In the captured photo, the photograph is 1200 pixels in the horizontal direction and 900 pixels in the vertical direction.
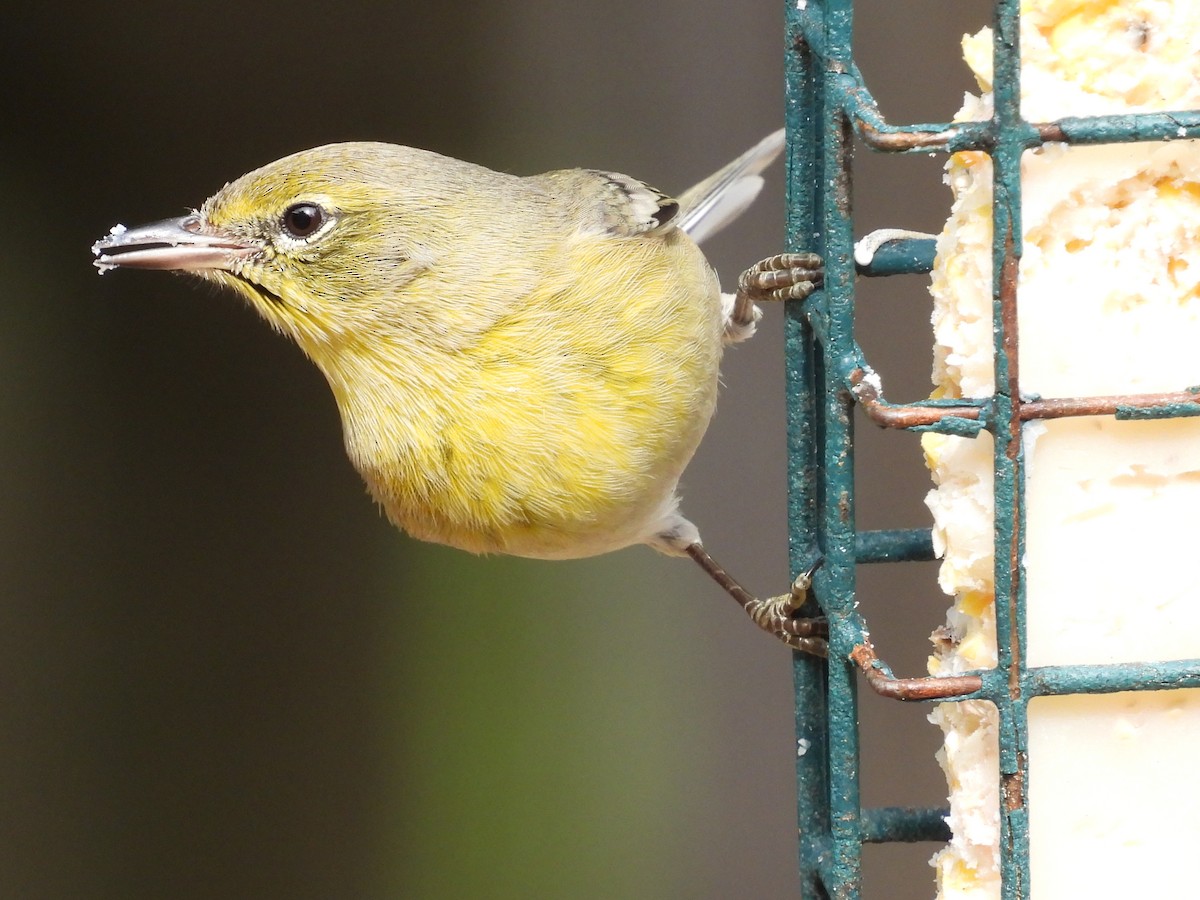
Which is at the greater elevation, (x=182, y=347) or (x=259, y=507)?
(x=182, y=347)

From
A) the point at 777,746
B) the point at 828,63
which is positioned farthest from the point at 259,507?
the point at 828,63

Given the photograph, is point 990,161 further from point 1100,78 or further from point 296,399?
point 296,399

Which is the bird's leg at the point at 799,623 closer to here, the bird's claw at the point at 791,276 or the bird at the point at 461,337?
the bird at the point at 461,337

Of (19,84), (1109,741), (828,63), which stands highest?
(19,84)

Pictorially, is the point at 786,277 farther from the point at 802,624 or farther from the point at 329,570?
the point at 329,570

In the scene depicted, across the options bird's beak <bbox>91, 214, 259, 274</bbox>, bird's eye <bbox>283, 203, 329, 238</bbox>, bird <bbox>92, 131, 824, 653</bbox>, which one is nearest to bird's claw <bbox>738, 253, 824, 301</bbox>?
bird <bbox>92, 131, 824, 653</bbox>

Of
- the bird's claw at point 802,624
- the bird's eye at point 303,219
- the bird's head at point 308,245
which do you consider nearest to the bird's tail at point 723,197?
the bird's head at point 308,245

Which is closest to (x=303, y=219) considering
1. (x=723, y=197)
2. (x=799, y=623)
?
(x=799, y=623)
